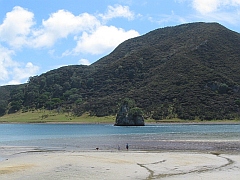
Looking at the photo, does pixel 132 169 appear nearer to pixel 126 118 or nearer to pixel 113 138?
pixel 113 138

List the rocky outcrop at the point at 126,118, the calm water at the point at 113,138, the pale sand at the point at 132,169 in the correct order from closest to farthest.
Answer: the pale sand at the point at 132,169, the calm water at the point at 113,138, the rocky outcrop at the point at 126,118

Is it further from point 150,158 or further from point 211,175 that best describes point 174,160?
point 211,175

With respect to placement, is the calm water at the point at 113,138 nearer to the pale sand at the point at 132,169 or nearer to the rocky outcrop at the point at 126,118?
the pale sand at the point at 132,169

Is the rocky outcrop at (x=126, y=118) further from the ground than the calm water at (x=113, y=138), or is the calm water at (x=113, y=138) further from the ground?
the rocky outcrop at (x=126, y=118)

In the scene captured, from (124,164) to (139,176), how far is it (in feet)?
22.9

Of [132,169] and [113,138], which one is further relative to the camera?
[113,138]

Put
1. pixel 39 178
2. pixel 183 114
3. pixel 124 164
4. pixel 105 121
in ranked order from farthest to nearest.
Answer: pixel 105 121 < pixel 183 114 < pixel 124 164 < pixel 39 178

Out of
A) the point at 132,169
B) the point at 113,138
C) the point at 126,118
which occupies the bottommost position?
the point at 132,169

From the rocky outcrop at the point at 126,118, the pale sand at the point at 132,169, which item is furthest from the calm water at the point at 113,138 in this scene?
the rocky outcrop at the point at 126,118

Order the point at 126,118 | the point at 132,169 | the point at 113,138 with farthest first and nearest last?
the point at 126,118 → the point at 113,138 → the point at 132,169

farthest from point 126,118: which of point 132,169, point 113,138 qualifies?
point 132,169

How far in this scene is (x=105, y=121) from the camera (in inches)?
7475

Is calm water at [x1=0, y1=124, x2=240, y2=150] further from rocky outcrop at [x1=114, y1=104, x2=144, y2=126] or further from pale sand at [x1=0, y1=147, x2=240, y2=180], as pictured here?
rocky outcrop at [x1=114, y1=104, x2=144, y2=126]

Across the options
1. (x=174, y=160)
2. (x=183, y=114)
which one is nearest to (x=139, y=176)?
(x=174, y=160)
